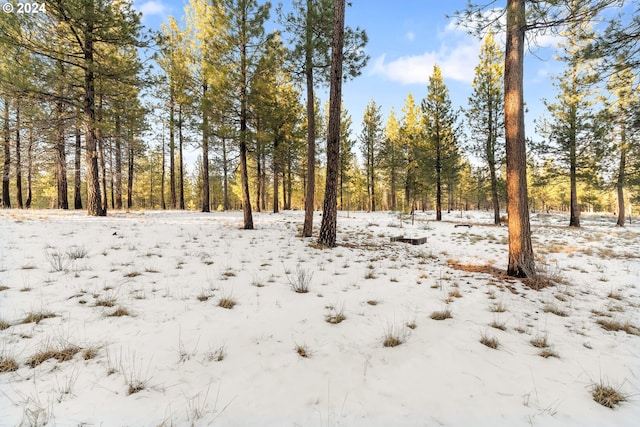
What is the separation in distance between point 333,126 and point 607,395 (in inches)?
290

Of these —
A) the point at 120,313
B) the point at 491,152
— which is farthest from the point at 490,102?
the point at 120,313

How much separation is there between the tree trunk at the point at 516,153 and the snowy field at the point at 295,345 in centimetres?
64

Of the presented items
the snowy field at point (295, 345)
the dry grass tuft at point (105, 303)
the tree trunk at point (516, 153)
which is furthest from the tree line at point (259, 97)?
the dry grass tuft at point (105, 303)

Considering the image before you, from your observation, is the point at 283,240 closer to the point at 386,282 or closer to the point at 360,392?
the point at 386,282

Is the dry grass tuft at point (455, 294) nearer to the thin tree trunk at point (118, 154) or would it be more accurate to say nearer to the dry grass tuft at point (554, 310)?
the dry grass tuft at point (554, 310)

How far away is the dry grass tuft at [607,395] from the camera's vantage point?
83.0 inches

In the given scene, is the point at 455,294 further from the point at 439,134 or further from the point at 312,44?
the point at 439,134

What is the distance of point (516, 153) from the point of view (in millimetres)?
5516

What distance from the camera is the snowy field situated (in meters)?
→ 1.94

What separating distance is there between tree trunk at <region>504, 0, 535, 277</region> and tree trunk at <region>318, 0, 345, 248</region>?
414 centimetres

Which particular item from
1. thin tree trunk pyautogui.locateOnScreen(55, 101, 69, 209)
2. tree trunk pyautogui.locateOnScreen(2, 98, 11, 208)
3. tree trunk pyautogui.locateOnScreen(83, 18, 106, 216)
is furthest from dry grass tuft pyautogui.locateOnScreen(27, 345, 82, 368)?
tree trunk pyautogui.locateOnScreen(2, 98, 11, 208)

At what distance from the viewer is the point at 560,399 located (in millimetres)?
2131

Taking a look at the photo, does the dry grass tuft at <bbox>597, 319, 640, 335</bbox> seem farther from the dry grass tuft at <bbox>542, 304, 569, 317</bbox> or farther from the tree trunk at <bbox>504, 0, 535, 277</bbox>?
the tree trunk at <bbox>504, 0, 535, 277</bbox>

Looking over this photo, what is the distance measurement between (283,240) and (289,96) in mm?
14011
